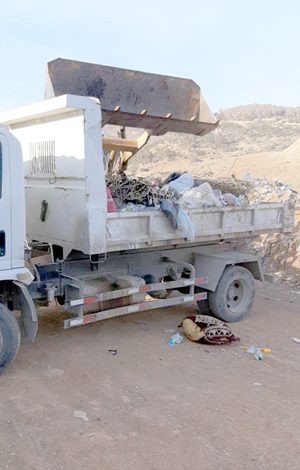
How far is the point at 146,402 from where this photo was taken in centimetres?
464

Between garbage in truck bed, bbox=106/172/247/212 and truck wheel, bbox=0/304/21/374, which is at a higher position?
garbage in truck bed, bbox=106/172/247/212

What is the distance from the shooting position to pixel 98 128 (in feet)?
18.1

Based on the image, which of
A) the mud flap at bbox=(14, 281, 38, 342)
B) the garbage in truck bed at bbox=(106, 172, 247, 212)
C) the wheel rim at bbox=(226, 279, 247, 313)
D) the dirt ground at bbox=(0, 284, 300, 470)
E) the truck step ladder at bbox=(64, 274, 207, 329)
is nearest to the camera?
the dirt ground at bbox=(0, 284, 300, 470)

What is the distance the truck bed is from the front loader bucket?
1.52 meters

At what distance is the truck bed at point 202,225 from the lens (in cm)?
583

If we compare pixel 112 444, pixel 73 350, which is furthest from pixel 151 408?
pixel 73 350

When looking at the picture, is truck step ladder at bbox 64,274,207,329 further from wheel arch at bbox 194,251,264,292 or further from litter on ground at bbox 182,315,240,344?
litter on ground at bbox 182,315,240,344

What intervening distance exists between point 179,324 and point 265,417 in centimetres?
275

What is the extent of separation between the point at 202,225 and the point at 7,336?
2.87 meters

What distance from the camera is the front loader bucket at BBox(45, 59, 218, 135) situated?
6.86m

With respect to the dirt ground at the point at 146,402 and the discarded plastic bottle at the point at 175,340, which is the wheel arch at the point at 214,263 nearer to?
the dirt ground at the point at 146,402

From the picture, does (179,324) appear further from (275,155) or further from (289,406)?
(275,155)

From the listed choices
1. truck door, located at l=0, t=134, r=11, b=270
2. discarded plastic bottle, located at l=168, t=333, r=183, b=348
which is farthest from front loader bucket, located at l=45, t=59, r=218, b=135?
discarded plastic bottle, located at l=168, t=333, r=183, b=348

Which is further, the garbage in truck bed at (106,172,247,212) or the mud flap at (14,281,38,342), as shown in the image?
the garbage in truck bed at (106,172,247,212)
